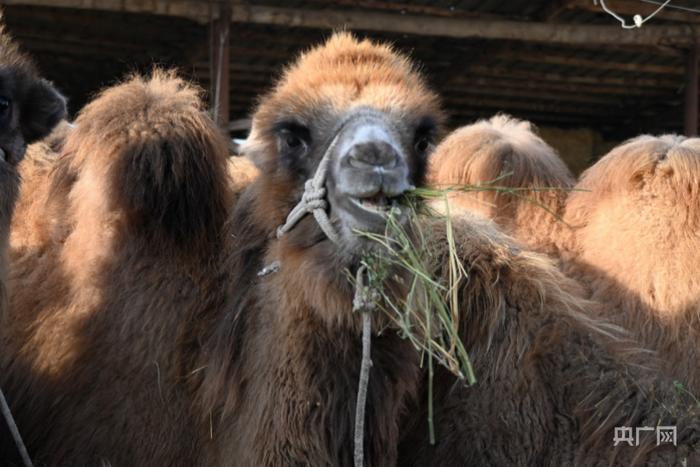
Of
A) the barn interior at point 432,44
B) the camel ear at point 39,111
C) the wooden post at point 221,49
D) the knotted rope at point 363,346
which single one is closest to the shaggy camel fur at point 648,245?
the knotted rope at point 363,346

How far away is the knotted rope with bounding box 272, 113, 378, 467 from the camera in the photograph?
141 inches

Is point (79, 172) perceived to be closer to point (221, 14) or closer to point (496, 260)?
point (496, 260)

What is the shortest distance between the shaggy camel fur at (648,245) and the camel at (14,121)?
232 cm

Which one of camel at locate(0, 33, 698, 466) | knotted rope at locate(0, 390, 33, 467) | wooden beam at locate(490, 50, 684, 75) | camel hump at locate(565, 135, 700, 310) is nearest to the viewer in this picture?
camel at locate(0, 33, 698, 466)

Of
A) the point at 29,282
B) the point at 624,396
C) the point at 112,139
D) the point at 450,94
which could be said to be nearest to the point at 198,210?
the point at 112,139

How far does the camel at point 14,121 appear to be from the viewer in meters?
4.15

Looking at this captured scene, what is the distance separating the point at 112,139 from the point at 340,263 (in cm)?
132

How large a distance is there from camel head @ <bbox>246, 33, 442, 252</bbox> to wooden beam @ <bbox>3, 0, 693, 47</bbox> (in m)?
4.18

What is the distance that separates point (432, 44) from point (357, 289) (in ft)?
22.7

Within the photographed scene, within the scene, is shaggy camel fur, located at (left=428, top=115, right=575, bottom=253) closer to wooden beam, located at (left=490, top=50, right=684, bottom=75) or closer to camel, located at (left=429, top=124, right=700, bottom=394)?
camel, located at (left=429, top=124, right=700, bottom=394)

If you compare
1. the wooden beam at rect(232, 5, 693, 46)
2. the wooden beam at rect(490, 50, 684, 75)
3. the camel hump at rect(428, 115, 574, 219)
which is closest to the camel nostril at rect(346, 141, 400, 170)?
the camel hump at rect(428, 115, 574, 219)

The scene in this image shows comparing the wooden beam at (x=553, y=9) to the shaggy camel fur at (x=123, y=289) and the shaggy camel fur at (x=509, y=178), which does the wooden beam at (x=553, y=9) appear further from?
the shaggy camel fur at (x=123, y=289)

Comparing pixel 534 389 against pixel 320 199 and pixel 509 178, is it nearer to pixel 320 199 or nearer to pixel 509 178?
pixel 320 199

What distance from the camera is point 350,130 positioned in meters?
3.65
